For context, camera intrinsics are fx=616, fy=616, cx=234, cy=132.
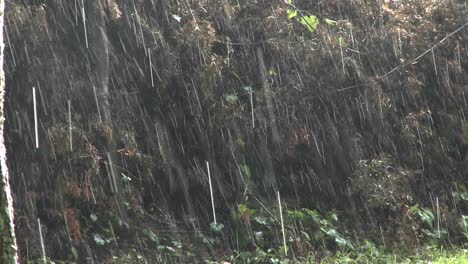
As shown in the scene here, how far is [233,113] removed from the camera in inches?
326

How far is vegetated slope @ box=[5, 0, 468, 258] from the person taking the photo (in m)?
6.94

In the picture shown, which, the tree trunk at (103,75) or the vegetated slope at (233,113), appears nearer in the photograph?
the vegetated slope at (233,113)

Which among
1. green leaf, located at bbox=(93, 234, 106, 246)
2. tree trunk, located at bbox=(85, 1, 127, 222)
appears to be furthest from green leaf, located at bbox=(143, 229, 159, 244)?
green leaf, located at bbox=(93, 234, 106, 246)

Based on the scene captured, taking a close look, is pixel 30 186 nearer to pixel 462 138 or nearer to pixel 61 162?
pixel 61 162

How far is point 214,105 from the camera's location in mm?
8195

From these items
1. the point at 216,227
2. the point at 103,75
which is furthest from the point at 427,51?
the point at 103,75

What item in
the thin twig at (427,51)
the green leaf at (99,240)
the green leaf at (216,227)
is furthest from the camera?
the thin twig at (427,51)

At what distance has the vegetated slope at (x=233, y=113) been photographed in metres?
6.94

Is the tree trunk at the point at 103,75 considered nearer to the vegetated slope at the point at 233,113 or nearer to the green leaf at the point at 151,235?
the vegetated slope at the point at 233,113

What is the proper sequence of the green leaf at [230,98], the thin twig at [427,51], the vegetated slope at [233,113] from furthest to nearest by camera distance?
1. the thin twig at [427,51]
2. the green leaf at [230,98]
3. the vegetated slope at [233,113]

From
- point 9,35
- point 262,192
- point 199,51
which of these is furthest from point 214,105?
point 9,35

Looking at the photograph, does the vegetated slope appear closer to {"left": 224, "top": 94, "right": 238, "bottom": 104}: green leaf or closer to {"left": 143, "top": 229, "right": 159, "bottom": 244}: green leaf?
{"left": 224, "top": 94, "right": 238, "bottom": 104}: green leaf

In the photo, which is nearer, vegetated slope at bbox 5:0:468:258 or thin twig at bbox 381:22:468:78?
vegetated slope at bbox 5:0:468:258

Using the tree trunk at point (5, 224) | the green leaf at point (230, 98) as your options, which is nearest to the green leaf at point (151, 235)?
the green leaf at point (230, 98)
